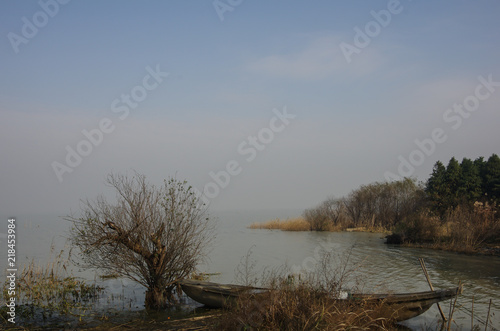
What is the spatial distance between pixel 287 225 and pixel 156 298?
104ft

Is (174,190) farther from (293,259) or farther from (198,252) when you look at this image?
(293,259)

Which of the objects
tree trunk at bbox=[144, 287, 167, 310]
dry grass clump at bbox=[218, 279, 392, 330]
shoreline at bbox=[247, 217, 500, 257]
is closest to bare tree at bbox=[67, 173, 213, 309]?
tree trunk at bbox=[144, 287, 167, 310]

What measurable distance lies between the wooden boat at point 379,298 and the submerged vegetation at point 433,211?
15.0 m

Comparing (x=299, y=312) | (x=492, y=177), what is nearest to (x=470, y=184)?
(x=492, y=177)

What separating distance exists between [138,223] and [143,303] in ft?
8.15

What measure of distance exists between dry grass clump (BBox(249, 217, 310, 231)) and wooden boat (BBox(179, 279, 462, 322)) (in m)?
30.2

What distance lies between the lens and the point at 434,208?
101 ft

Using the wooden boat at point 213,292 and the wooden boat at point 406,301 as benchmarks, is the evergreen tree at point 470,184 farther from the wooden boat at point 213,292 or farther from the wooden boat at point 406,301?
the wooden boat at point 213,292

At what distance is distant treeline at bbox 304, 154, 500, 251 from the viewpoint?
75.6ft

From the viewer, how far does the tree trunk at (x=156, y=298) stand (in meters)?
10.4

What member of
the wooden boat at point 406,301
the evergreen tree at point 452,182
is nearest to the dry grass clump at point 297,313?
the wooden boat at point 406,301

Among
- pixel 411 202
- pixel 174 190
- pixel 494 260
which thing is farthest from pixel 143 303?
pixel 411 202

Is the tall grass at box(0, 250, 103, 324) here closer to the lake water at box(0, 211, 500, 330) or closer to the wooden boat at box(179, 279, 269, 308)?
the lake water at box(0, 211, 500, 330)

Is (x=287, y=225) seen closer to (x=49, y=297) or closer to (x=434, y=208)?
(x=434, y=208)
